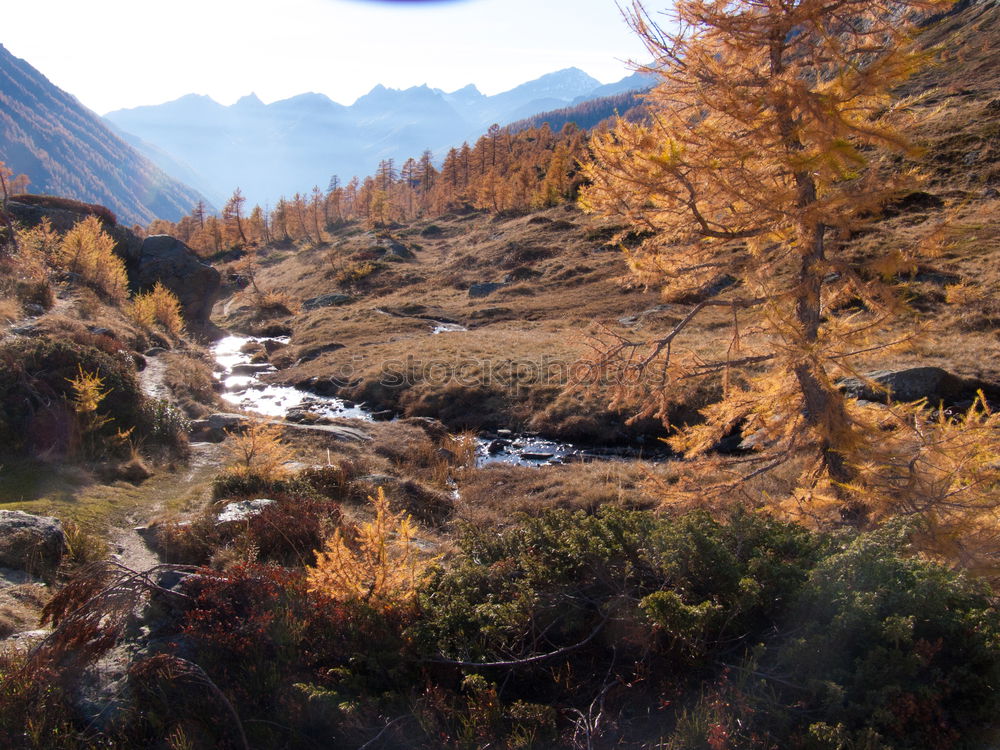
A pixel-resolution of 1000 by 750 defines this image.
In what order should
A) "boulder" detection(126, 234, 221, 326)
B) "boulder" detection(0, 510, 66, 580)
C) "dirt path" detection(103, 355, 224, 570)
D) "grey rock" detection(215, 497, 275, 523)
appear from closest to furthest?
1. "boulder" detection(0, 510, 66, 580)
2. "dirt path" detection(103, 355, 224, 570)
3. "grey rock" detection(215, 497, 275, 523)
4. "boulder" detection(126, 234, 221, 326)

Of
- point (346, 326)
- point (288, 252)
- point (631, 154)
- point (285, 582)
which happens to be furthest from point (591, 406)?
point (288, 252)

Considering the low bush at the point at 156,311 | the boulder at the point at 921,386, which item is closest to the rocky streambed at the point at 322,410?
the low bush at the point at 156,311

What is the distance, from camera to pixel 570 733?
12.7 feet

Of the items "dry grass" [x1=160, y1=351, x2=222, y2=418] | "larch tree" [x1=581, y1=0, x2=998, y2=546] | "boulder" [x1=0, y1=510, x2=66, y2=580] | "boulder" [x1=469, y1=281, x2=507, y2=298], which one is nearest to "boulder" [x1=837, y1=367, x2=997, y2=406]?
"larch tree" [x1=581, y1=0, x2=998, y2=546]

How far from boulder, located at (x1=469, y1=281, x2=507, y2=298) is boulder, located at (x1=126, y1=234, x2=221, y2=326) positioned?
18.9 meters

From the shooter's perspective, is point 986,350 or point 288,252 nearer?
point 986,350

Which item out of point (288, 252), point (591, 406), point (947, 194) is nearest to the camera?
point (591, 406)

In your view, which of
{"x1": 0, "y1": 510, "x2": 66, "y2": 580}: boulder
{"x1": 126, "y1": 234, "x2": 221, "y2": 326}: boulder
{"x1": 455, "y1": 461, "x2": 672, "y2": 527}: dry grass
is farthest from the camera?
{"x1": 126, "y1": 234, "x2": 221, "y2": 326}: boulder

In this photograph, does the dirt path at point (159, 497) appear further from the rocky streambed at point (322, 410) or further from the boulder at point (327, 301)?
the boulder at point (327, 301)

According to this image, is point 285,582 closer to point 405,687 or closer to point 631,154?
point 405,687

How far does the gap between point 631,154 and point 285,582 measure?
5.98 metres

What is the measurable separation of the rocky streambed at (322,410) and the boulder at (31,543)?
11.0m

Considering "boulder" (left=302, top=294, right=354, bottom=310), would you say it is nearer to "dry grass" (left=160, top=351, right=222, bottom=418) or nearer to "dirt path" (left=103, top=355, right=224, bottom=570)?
"dry grass" (left=160, top=351, right=222, bottom=418)

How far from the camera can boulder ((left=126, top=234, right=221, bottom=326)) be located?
114ft
